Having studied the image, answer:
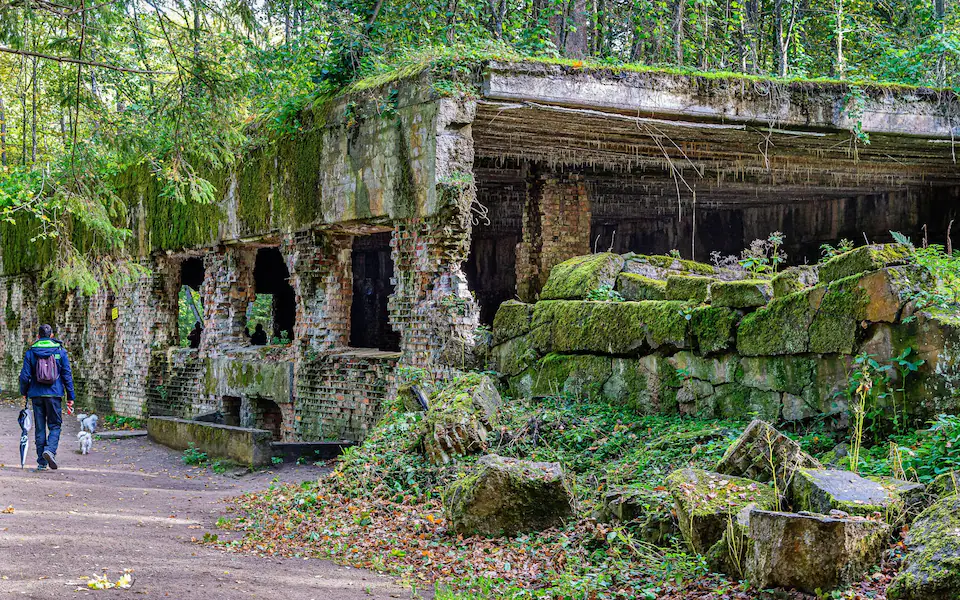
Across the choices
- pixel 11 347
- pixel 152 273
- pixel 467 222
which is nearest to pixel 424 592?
pixel 467 222

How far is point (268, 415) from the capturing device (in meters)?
14.2

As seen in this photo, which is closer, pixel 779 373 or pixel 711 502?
pixel 711 502

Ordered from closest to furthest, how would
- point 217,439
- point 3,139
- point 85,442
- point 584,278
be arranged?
point 584,278 < point 217,439 < point 85,442 < point 3,139

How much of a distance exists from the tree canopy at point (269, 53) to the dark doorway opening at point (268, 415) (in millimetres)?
3162

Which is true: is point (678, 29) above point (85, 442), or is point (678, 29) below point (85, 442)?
above

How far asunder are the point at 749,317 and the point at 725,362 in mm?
448

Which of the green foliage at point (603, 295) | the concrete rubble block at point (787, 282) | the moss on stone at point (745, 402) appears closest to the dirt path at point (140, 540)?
the moss on stone at point (745, 402)

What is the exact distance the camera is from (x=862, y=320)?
20.5ft

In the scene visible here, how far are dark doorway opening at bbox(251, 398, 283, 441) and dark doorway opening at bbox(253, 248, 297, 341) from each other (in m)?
5.95

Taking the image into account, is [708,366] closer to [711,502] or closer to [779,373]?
[779,373]

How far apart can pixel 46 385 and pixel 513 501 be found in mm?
6652

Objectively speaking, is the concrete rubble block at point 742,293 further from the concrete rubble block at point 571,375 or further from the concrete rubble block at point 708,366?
the concrete rubble block at point 571,375

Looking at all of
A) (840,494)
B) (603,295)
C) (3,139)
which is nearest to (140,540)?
(603,295)

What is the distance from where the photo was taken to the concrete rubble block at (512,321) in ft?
31.9
